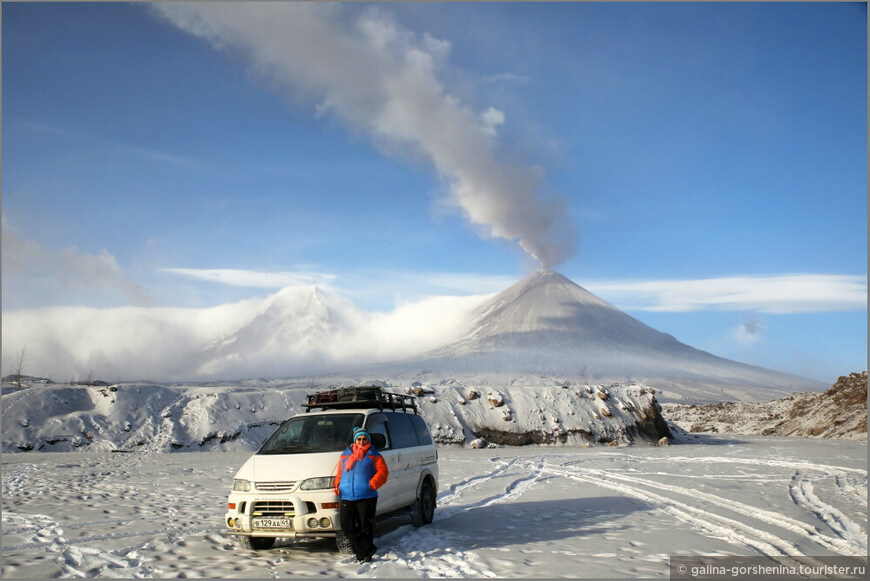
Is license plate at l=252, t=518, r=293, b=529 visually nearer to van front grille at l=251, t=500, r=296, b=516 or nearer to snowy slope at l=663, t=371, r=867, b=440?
van front grille at l=251, t=500, r=296, b=516

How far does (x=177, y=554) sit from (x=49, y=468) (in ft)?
40.4

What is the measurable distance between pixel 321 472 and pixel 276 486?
2.05 feet

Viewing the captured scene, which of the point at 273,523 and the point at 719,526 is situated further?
the point at 719,526

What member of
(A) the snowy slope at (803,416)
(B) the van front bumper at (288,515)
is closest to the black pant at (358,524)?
(B) the van front bumper at (288,515)

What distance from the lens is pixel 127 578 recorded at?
7176mm

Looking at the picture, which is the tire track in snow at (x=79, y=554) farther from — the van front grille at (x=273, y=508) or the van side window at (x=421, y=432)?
the van side window at (x=421, y=432)

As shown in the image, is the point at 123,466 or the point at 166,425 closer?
the point at 123,466

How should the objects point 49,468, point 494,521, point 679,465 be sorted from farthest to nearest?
1. point 679,465
2. point 49,468
3. point 494,521

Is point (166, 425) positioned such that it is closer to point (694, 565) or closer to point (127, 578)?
point (127, 578)

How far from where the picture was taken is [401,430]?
1055 cm

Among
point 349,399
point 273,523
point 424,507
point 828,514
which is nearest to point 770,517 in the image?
point 828,514

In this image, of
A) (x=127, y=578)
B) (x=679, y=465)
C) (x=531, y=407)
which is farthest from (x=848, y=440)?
(x=127, y=578)

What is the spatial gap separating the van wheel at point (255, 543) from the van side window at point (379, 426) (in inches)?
82.5

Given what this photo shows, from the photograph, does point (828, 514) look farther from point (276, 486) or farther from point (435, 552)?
point (276, 486)
